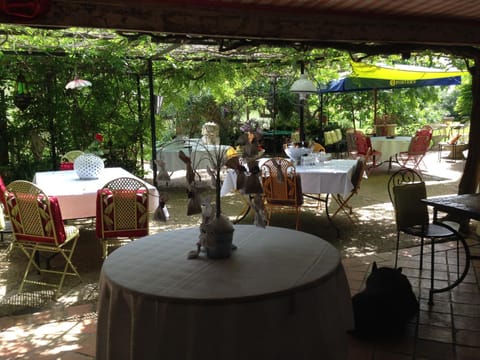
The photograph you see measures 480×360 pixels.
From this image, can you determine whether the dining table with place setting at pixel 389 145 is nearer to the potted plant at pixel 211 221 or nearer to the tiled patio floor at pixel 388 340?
the tiled patio floor at pixel 388 340

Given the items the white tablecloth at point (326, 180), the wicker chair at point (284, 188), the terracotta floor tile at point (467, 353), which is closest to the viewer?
the terracotta floor tile at point (467, 353)

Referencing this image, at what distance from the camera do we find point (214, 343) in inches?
63.2

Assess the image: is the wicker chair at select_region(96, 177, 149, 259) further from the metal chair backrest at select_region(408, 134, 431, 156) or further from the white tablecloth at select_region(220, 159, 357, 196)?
the metal chair backrest at select_region(408, 134, 431, 156)

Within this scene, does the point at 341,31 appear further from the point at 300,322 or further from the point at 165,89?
the point at 165,89

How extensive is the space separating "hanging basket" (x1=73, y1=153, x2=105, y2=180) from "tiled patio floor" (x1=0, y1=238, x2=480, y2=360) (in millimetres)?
1713

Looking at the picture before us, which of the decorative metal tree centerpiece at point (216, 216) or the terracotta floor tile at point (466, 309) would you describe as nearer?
the decorative metal tree centerpiece at point (216, 216)

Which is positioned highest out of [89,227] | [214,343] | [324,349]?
[214,343]

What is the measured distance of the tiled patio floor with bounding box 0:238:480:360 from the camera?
2717 mm

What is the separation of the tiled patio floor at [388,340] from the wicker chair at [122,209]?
70 cm

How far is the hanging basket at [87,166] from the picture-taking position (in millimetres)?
4750

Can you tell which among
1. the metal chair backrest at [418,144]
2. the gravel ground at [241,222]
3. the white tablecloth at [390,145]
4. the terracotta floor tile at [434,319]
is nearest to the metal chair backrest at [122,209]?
the gravel ground at [241,222]

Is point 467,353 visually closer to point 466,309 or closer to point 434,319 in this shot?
point 434,319

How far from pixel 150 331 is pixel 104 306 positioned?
1.14 feet

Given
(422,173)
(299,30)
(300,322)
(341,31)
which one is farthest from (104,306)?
(422,173)
